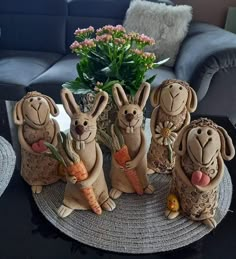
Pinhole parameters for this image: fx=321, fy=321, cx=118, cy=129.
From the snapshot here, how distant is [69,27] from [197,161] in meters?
2.09

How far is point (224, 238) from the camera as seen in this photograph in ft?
2.24

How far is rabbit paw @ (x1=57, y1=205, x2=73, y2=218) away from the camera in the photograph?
0.72 meters

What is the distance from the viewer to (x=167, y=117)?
0.80 metres

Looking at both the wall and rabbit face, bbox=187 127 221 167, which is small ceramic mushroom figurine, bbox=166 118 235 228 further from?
the wall

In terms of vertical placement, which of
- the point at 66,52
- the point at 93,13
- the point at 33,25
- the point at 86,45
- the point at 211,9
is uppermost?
the point at 86,45

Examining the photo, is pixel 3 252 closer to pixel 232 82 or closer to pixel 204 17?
pixel 232 82

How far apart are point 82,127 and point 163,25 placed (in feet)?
5.36

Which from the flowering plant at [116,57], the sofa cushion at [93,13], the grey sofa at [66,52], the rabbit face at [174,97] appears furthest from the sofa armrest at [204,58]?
the rabbit face at [174,97]

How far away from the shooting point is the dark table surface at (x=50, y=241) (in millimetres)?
644

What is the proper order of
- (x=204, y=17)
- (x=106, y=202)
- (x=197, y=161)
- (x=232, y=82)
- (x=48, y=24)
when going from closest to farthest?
1. (x=197, y=161)
2. (x=106, y=202)
3. (x=232, y=82)
4. (x=48, y=24)
5. (x=204, y=17)

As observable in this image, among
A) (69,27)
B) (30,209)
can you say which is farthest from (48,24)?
(30,209)

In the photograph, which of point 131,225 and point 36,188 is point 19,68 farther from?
point 131,225

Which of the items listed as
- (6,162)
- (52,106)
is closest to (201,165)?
(52,106)

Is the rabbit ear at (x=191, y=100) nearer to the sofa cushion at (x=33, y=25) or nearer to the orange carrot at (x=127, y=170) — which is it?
the orange carrot at (x=127, y=170)
